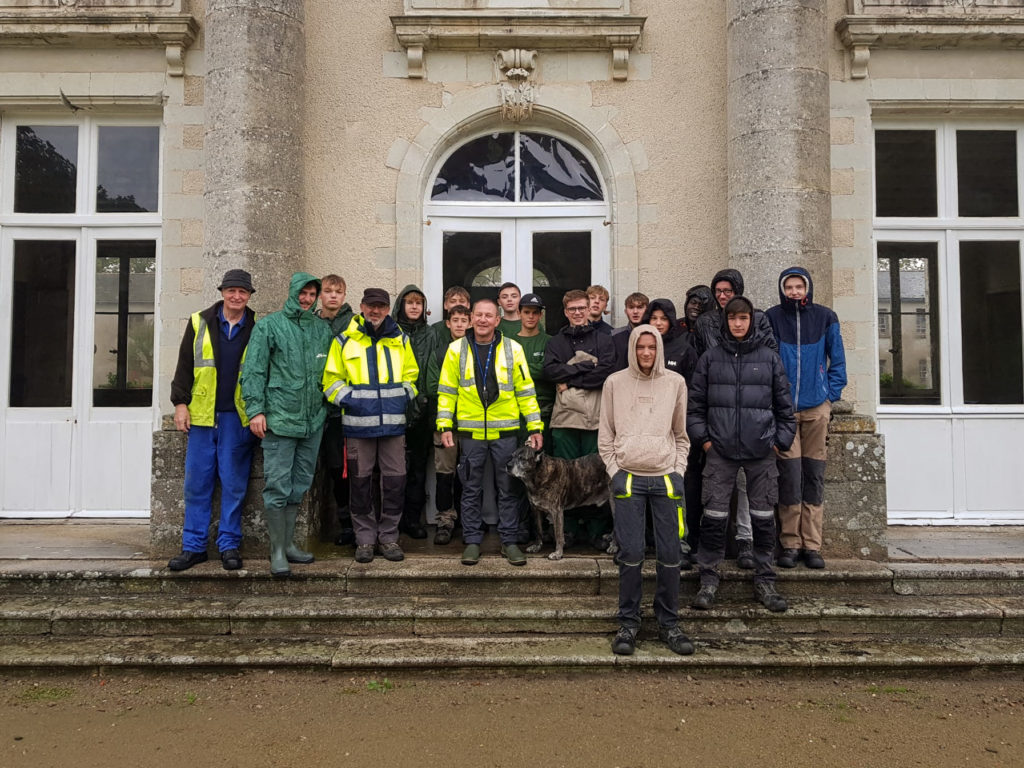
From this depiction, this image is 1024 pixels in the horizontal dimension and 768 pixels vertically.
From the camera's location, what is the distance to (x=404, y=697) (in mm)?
3725

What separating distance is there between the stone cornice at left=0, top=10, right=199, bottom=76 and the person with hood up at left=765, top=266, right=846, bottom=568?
18.3 ft

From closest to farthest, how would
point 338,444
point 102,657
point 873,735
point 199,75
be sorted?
point 873,735 < point 102,657 < point 338,444 < point 199,75

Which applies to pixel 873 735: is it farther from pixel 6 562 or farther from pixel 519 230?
pixel 6 562

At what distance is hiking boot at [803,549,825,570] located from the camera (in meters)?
4.82

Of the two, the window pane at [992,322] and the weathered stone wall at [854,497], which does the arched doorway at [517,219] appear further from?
the window pane at [992,322]

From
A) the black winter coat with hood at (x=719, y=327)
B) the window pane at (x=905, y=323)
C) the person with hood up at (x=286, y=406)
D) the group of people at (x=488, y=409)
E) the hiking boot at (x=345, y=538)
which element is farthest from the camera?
the window pane at (x=905, y=323)

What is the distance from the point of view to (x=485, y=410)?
5035 millimetres

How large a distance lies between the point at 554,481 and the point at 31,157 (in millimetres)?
5975

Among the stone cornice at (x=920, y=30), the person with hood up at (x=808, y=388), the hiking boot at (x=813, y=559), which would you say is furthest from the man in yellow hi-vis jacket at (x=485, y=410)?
the stone cornice at (x=920, y=30)

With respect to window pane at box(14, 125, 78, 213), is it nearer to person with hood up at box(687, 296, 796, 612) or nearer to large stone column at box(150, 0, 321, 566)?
large stone column at box(150, 0, 321, 566)

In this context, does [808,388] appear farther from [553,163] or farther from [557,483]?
[553,163]

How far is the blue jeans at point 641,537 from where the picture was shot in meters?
4.04

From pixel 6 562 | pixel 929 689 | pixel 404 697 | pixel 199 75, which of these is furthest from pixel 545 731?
pixel 199 75

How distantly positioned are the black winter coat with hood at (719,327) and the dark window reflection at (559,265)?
1.58m
